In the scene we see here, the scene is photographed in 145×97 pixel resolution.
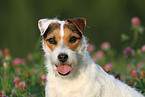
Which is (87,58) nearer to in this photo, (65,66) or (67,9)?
(65,66)

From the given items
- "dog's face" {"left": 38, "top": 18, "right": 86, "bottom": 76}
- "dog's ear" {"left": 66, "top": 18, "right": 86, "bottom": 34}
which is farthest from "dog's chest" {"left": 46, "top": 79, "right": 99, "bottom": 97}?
"dog's ear" {"left": 66, "top": 18, "right": 86, "bottom": 34}

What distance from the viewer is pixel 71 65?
4691 millimetres

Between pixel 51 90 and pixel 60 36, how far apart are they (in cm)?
101

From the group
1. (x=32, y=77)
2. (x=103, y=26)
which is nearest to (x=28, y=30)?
(x=103, y=26)

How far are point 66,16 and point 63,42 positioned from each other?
18.7 m

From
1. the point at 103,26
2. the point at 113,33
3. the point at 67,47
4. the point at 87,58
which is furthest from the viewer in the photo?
the point at 103,26

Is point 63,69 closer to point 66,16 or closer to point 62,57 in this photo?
point 62,57

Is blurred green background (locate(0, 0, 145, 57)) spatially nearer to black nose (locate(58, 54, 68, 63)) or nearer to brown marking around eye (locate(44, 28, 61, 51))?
brown marking around eye (locate(44, 28, 61, 51))

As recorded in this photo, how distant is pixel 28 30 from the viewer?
23.3 meters

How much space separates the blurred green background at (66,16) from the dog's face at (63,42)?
45.7ft

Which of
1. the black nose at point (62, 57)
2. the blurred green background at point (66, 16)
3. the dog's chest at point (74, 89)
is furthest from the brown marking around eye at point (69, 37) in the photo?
the blurred green background at point (66, 16)

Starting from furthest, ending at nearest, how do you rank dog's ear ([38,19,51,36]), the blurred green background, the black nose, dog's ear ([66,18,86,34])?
the blurred green background < dog's ear ([38,19,51,36]) < dog's ear ([66,18,86,34]) < the black nose

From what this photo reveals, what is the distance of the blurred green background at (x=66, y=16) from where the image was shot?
21278 mm

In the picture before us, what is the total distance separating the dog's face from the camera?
455 cm
